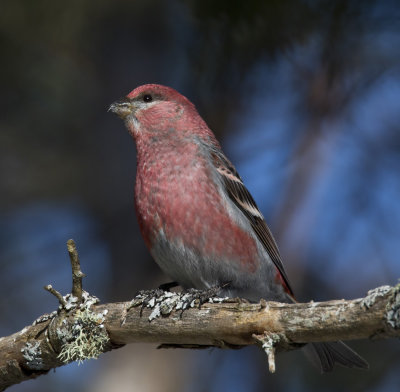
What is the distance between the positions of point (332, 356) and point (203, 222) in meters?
1.16

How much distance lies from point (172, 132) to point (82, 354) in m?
1.82

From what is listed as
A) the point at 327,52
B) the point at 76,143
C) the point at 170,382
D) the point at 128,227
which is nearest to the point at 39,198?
the point at 76,143

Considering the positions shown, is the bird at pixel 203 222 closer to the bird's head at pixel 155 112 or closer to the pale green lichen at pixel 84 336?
the bird's head at pixel 155 112

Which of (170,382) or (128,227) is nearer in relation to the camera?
(170,382)

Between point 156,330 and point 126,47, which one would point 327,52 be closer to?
point 126,47

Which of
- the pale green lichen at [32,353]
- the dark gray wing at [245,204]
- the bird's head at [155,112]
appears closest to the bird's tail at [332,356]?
the dark gray wing at [245,204]

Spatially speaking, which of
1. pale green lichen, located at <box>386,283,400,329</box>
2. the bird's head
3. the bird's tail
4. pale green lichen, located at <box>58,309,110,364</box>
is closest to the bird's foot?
pale green lichen, located at <box>58,309,110,364</box>

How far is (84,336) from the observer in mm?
3453

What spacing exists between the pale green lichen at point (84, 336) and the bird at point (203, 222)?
782mm

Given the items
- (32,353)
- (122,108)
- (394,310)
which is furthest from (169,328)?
(122,108)

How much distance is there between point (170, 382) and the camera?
5.52 m

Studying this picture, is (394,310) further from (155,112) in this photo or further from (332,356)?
(155,112)

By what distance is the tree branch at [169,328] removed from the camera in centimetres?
293

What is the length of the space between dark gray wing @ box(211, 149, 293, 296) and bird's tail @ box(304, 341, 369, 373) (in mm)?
599
